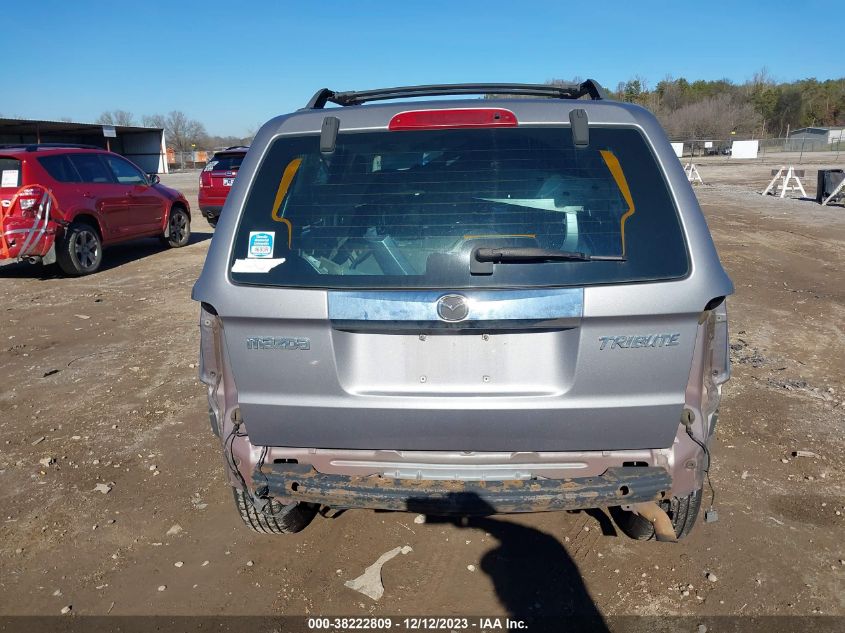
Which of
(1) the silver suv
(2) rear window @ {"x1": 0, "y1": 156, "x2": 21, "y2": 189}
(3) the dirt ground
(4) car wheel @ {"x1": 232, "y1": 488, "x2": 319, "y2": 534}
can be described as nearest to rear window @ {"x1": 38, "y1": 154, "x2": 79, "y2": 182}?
(2) rear window @ {"x1": 0, "y1": 156, "x2": 21, "y2": 189}

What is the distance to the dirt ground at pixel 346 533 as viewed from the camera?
2.94 m

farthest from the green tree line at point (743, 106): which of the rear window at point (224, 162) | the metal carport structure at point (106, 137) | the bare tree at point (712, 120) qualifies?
the rear window at point (224, 162)

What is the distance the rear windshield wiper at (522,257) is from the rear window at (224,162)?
520 inches

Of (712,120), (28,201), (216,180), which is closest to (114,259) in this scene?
(28,201)

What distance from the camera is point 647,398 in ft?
8.00

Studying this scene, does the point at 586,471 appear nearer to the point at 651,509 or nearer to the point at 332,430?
the point at 651,509

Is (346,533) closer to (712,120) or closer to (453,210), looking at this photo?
(453,210)

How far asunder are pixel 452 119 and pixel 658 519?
191 centimetres

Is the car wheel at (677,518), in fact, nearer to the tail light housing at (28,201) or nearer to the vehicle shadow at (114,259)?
the vehicle shadow at (114,259)

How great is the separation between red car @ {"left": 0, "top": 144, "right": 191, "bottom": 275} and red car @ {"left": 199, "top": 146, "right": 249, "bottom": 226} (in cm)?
257

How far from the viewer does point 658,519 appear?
2842 millimetres

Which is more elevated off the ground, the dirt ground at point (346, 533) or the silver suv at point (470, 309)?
the silver suv at point (470, 309)

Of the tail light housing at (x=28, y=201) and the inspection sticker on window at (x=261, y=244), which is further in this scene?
the tail light housing at (x=28, y=201)

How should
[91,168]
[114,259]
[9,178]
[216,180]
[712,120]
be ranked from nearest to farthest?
1. [9,178]
2. [91,168]
3. [114,259]
4. [216,180]
5. [712,120]
